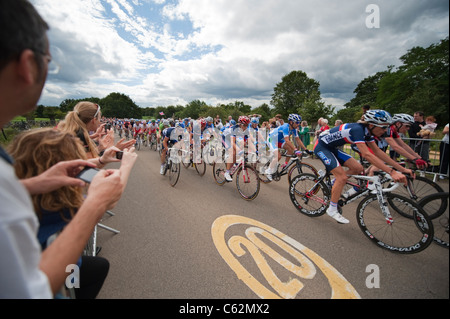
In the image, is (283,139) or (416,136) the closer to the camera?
(283,139)

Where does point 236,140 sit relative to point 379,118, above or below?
below

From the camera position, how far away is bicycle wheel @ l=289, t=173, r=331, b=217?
12.2ft

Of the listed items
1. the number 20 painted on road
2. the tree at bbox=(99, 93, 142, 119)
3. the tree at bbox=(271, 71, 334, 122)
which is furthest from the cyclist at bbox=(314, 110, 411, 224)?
the tree at bbox=(99, 93, 142, 119)

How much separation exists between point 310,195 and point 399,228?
155 centimetres

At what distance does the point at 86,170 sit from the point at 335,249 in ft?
11.4

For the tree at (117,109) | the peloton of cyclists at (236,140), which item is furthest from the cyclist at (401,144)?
the tree at (117,109)

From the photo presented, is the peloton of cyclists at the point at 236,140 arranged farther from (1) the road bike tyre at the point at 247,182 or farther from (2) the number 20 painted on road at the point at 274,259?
(2) the number 20 painted on road at the point at 274,259

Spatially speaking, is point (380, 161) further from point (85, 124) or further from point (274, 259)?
point (85, 124)

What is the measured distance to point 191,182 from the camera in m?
6.38

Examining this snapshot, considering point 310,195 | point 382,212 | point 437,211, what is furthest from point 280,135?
point 437,211

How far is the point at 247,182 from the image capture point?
496 centimetres

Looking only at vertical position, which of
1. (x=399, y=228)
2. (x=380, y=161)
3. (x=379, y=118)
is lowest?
(x=399, y=228)

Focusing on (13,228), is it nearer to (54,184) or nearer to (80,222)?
(80,222)

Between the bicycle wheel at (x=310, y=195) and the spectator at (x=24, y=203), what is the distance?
3934mm
